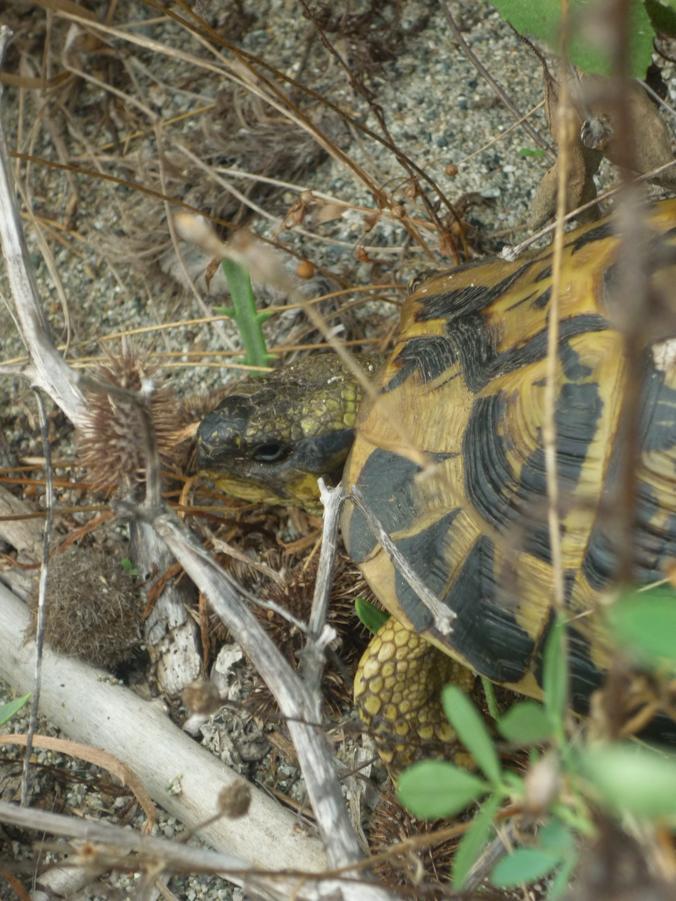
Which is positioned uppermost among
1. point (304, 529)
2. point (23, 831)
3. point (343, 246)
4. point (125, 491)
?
point (343, 246)

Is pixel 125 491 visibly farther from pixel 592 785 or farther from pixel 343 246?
pixel 592 785

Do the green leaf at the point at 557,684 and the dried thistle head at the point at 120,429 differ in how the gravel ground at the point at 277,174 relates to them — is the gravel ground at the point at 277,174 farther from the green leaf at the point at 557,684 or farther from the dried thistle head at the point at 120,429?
the green leaf at the point at 557,684

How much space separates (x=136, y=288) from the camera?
270 cm

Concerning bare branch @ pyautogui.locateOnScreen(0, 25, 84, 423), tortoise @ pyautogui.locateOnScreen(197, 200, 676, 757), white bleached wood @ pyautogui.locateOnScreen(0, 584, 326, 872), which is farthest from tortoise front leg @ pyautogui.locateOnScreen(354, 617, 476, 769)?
bare branch @ pyautogui.locateOnScreen(0, 25, 84, 423)

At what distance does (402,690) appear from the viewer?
184 cm

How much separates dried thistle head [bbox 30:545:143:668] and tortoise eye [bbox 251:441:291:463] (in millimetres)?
406

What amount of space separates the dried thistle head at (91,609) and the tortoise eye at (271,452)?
41 cm

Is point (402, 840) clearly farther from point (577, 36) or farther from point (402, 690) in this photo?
point (577, 36)

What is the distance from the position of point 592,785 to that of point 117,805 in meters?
1.43

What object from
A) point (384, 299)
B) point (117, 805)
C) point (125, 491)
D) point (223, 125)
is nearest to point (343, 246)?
point (384, 299)

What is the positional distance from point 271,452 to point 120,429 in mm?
329

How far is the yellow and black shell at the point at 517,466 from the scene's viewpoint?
4.88ft

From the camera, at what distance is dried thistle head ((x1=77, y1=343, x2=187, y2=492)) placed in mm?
1776

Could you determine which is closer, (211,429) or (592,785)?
(592,785)
